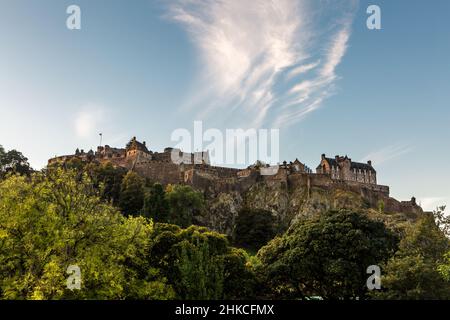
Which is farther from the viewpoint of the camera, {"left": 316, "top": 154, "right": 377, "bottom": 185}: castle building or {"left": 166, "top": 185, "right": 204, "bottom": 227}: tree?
{"left": 316, "top": 154, "right": 377, "bottom": 185}: castle building

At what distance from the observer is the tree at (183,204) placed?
79.2 meters

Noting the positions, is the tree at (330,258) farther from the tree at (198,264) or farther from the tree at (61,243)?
the tree at (61,243)

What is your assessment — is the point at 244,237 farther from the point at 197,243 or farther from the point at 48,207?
the point at 48,207

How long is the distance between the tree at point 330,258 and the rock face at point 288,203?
173 feet

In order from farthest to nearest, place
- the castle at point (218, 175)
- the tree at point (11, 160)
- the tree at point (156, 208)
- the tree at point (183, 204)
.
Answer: the castle at point (218, 175)
the tree at point (11, 160)
the tree at point (183, 204)
the tree at point (156, 208)

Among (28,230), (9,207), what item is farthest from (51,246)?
(9,207)

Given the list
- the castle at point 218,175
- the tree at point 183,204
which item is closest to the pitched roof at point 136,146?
the castle at point 218,175

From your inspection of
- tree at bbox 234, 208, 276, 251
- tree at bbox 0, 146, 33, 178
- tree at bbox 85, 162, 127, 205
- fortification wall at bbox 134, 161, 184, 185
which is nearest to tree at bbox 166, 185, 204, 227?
tree at bbox 234, 208, 276, 251

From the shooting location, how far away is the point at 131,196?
84.6m

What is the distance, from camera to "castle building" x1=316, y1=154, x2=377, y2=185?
131m

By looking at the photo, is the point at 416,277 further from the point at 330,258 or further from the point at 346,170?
the point at 346,170

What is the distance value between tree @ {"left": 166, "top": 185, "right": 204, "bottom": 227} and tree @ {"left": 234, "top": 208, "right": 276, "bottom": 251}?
9.59m

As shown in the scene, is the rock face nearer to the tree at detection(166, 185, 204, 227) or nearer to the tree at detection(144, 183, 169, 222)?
the tree at detection(166, 185, 204, 227)
